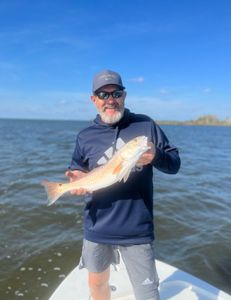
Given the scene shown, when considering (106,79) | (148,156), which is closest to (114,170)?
(148,156)

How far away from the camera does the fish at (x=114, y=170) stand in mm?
3025

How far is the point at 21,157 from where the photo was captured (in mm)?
20906

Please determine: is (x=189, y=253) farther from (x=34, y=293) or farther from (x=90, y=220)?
(x=90, y=220)

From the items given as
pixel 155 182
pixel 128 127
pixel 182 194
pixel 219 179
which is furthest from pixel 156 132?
pixel 219 179

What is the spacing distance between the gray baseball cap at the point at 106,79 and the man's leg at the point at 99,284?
206 cm

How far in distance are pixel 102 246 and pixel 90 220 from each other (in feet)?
1.00

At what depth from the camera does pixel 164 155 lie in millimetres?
3268

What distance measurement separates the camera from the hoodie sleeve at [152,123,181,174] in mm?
3215

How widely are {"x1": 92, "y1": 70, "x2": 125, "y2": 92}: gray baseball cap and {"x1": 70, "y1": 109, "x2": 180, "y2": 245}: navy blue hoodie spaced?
14.2 inches

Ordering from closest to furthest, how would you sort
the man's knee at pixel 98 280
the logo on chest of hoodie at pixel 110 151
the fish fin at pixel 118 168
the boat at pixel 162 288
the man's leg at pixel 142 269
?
the fish fin at pixel 118 168, the man's leg at pixel 142 269, the logo on chest of hoodie at pixel 110 151, the man's knee at pixel 98 280, the boat at pixel 162 288

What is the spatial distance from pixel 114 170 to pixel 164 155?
0.50 meters

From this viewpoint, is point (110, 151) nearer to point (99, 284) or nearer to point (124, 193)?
point (124, 193)

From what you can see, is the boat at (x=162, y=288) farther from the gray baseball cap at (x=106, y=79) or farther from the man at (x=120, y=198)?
the gray baseball cap at (x=106, y=79)

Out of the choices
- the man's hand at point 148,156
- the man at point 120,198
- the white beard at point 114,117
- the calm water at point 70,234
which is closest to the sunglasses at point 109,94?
the man at point 120,198
